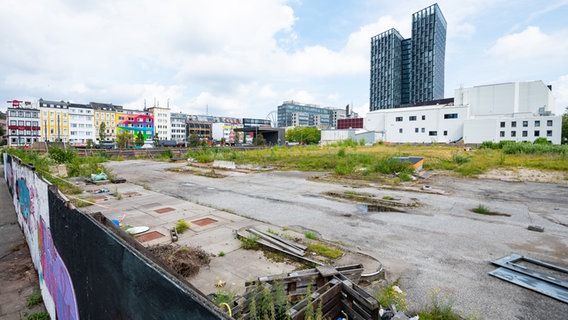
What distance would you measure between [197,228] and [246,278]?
3318mm

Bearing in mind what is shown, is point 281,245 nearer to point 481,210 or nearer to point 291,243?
point 291,243

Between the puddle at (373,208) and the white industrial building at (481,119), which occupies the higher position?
the white industrial building at (481,119)

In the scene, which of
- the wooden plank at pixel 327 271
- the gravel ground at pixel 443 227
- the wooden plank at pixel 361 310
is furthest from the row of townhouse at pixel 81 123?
the wooden plank at pixel 361 310

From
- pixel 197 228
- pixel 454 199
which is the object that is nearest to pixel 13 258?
pixel 197 228

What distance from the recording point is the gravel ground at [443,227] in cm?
459

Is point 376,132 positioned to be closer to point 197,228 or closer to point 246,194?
point 246,194

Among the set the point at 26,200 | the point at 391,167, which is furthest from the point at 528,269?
the point at 391,167

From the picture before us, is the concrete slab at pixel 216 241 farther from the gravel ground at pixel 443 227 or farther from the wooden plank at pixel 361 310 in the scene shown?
the wooden plank at pixel 361 310

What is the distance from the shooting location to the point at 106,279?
1.68 meters

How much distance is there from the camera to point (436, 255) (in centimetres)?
616

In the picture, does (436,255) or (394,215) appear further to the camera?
(394,215)

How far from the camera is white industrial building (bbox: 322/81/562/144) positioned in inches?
2072

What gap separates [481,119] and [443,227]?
57.3m

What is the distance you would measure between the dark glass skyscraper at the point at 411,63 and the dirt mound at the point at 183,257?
122m
